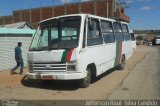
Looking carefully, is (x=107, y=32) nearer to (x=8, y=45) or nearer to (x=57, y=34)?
(x=57, y=34)

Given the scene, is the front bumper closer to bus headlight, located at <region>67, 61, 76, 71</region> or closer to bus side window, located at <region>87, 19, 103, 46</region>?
bus headlight, located at <region>67, 61, 76, 71</region>

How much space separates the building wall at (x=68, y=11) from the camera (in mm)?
60375

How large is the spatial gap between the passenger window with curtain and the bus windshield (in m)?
2.12

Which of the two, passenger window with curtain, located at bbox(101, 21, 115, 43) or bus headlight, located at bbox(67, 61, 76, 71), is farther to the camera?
passenger window with curtain, located at bbox(101, 21, 115, 43)

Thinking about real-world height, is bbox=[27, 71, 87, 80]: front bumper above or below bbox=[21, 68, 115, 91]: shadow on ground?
above

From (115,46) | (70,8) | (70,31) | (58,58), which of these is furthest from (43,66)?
(70,8)

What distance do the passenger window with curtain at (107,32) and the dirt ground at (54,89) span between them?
1.66 meters

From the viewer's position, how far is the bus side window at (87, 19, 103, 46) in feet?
37.5

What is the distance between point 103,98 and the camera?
9.34m

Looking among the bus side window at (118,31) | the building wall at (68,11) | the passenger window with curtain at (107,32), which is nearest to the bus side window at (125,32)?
the bus side window at (118,31)

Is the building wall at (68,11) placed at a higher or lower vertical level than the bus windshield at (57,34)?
higher

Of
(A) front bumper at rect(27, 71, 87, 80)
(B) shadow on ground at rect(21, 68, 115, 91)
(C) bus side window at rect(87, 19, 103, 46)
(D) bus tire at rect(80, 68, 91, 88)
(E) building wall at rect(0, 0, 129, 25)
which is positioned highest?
(E) building wall at rect(0, 0, 129, 25)

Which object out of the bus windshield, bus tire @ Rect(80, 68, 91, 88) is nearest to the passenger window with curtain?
the bus windshield

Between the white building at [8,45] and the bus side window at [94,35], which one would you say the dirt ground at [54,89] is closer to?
the bus side window at [94,35]
